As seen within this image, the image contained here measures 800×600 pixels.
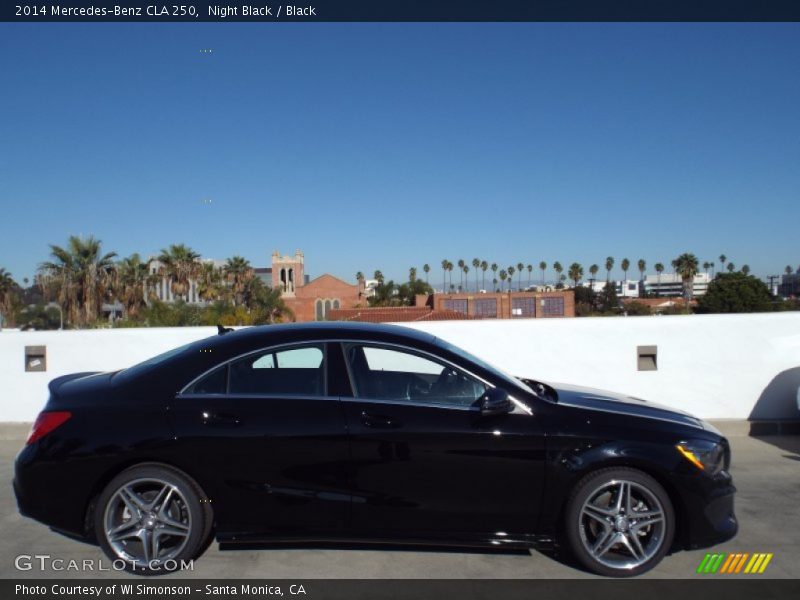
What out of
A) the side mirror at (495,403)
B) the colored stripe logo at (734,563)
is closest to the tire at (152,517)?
the side mirror at (495,403)

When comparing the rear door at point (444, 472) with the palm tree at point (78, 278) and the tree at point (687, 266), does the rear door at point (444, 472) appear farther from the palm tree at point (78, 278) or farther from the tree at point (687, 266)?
the tree at point (687, 266)

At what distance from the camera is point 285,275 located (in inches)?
4021

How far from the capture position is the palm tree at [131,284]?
1420 inches

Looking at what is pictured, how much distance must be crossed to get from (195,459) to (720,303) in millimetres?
52564

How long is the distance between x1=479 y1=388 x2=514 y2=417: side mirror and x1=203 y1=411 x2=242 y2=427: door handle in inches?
56.6

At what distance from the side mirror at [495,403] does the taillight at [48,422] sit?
247 centimetres

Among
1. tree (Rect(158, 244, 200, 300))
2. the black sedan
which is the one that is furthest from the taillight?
tree (Rect(158, 244, 200, 300))

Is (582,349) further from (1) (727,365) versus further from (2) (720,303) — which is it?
(2) (720,303)

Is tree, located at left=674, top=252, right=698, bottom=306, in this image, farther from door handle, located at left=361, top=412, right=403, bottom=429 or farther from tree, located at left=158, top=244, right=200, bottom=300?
door handle, located at left=361, top=412, right=403, bottom=429

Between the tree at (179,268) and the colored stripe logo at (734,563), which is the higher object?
the tree at (179,268)

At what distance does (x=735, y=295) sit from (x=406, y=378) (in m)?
51.6
